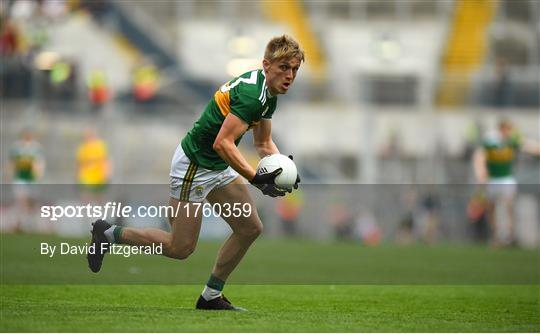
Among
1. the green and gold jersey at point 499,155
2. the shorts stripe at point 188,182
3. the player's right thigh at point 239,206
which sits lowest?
the green and gold jersey at point 499,155

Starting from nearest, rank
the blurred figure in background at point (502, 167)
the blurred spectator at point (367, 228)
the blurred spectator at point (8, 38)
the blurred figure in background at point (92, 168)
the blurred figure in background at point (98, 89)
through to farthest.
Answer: the blurred figure in background at point (502, 167) → the blurred figure in background at point (92, 168) → the blurred spectator at point (367, 228) → the blurred figure in background at point (98, 89) → the blurred spectator at point (8, 38)

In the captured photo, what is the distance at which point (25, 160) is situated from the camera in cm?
2450

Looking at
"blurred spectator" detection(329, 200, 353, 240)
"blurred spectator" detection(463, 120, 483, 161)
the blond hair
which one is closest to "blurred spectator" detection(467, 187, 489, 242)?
"blurred spectator" detection(463, 120, 483, 161)

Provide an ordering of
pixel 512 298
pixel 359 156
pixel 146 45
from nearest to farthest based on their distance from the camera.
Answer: pixel 512 298
pixel 359 156
pixel 146 45

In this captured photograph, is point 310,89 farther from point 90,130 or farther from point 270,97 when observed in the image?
point 270,97

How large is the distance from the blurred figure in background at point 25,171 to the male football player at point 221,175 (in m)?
15.4

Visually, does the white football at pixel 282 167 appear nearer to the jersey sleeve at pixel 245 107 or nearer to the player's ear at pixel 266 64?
the jersey sleeve at pixel 245 107

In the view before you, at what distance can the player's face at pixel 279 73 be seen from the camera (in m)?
8.85

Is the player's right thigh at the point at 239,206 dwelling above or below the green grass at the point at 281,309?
above

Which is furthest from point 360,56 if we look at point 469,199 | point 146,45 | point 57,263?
point 57,263

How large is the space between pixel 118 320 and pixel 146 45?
80.6 ft

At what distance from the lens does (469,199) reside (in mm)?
25875

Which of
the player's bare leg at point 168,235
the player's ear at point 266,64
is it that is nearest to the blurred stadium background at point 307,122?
the player's bare leg at point 168,235

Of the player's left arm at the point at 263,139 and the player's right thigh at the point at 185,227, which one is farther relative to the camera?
the player's left arm at the point at 263,139
